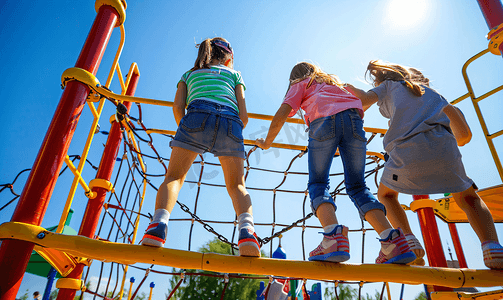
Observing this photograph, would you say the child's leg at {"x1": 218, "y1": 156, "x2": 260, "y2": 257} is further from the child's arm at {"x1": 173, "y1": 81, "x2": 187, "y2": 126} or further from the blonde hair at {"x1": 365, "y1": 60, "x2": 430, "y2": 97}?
the blonde hair at {"x1": 365, "y1": 60, "x2": 430, "y2": 97}

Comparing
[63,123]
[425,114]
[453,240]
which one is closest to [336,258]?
[425,114]

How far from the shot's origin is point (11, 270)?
4.23 ft

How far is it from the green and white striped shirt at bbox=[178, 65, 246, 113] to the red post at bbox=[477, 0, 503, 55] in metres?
2.11

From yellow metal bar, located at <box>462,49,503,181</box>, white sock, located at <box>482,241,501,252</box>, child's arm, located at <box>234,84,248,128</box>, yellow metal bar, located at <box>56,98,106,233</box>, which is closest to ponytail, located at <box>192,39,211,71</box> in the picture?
child's arm, located at <box>234,84,248,128</box>

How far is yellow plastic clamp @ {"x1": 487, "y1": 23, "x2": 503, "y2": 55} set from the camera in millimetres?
2205

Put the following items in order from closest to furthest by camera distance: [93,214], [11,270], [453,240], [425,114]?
[11,270] < [425,114] < [93,214] < [453,240]

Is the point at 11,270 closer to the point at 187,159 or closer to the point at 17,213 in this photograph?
the point at 17,213

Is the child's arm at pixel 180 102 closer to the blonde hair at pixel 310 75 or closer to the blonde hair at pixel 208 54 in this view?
the blonde hair at pixel 208 54

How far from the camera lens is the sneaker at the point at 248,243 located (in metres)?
1.35

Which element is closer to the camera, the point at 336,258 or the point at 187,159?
the point at 336,258

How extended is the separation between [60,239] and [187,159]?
71cm

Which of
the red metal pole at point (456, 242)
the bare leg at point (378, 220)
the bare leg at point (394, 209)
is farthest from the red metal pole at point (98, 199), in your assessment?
the red metal pole at point (456, 242)

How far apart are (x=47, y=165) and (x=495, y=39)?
3240mm

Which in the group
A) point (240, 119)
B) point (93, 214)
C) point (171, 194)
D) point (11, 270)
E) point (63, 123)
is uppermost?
point (240, 119)
